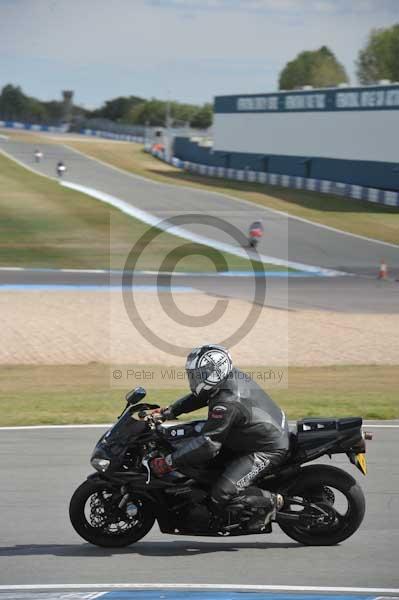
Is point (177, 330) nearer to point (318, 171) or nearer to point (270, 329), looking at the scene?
point (270, 329)

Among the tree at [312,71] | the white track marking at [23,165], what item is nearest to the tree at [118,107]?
the tree at [312,71]

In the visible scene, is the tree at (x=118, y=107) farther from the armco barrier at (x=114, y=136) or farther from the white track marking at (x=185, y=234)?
the white track marking at (x=185, y=234)

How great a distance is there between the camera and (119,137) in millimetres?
129750

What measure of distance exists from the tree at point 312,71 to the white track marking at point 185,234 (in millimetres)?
A: 123551

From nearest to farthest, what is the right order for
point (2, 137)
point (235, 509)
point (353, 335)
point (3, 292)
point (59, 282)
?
1. point (235, 509)
2. point (353, 335)
3. point (3, 292)
4. point (59, 282)
5. point (2, 137)

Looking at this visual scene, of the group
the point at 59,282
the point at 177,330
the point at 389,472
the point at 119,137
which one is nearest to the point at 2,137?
the point at 119,137

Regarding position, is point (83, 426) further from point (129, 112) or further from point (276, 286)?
point (129, 112)

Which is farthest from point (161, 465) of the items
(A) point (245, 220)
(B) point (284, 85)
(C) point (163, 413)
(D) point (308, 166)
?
(B) point (284, 85)

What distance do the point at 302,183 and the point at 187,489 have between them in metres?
55.5

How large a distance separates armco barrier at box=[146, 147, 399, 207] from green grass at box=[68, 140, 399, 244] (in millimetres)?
515

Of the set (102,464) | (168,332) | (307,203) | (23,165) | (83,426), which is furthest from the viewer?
(23,165)

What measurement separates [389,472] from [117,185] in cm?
5705

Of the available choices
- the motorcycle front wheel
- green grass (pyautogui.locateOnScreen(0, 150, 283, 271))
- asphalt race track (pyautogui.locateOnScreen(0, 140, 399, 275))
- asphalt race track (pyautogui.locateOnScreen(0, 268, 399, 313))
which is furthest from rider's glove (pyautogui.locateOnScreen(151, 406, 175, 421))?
asphalt race track (pyautogui.locateOnScreen(0, 140, 399, 275))

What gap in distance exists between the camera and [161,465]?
7852mm
